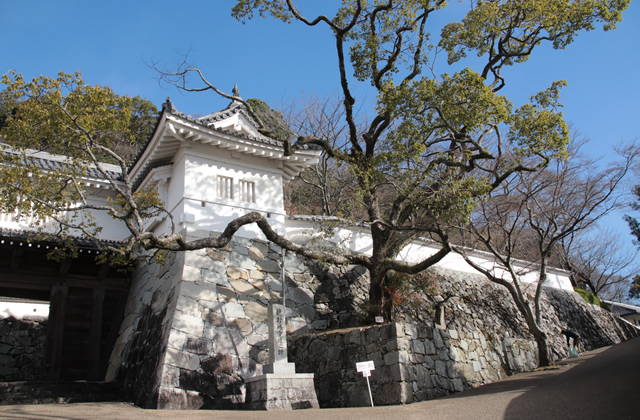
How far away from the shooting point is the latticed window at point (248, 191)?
1130cm

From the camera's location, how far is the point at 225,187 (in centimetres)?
1113

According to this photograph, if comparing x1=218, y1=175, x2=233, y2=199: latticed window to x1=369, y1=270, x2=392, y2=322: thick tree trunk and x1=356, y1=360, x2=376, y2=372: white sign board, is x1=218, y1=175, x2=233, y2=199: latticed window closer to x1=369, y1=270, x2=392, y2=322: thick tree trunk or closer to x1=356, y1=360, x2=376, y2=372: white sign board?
x1=369, y1=270, x2=392, y2=322: thick tree trunk

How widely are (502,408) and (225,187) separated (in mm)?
7558

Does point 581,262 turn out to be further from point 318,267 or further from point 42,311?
point 42,311

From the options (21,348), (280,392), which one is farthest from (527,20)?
(21,348)

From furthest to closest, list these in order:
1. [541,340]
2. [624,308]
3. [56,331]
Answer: [624,308] < [541,340] < [56,331]

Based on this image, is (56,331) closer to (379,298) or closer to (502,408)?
(379,298)

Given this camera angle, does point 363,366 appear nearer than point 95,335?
Yes

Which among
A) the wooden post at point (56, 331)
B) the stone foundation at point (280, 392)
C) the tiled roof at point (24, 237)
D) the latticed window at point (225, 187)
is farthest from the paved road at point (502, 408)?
the latticed window at point (225, 187)

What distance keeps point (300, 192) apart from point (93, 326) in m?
13.1

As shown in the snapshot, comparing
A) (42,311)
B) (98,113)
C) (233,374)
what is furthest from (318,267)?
(42,311)

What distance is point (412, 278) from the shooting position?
12.3m

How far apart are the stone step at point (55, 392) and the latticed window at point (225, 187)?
4.87m

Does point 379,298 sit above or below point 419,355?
above
